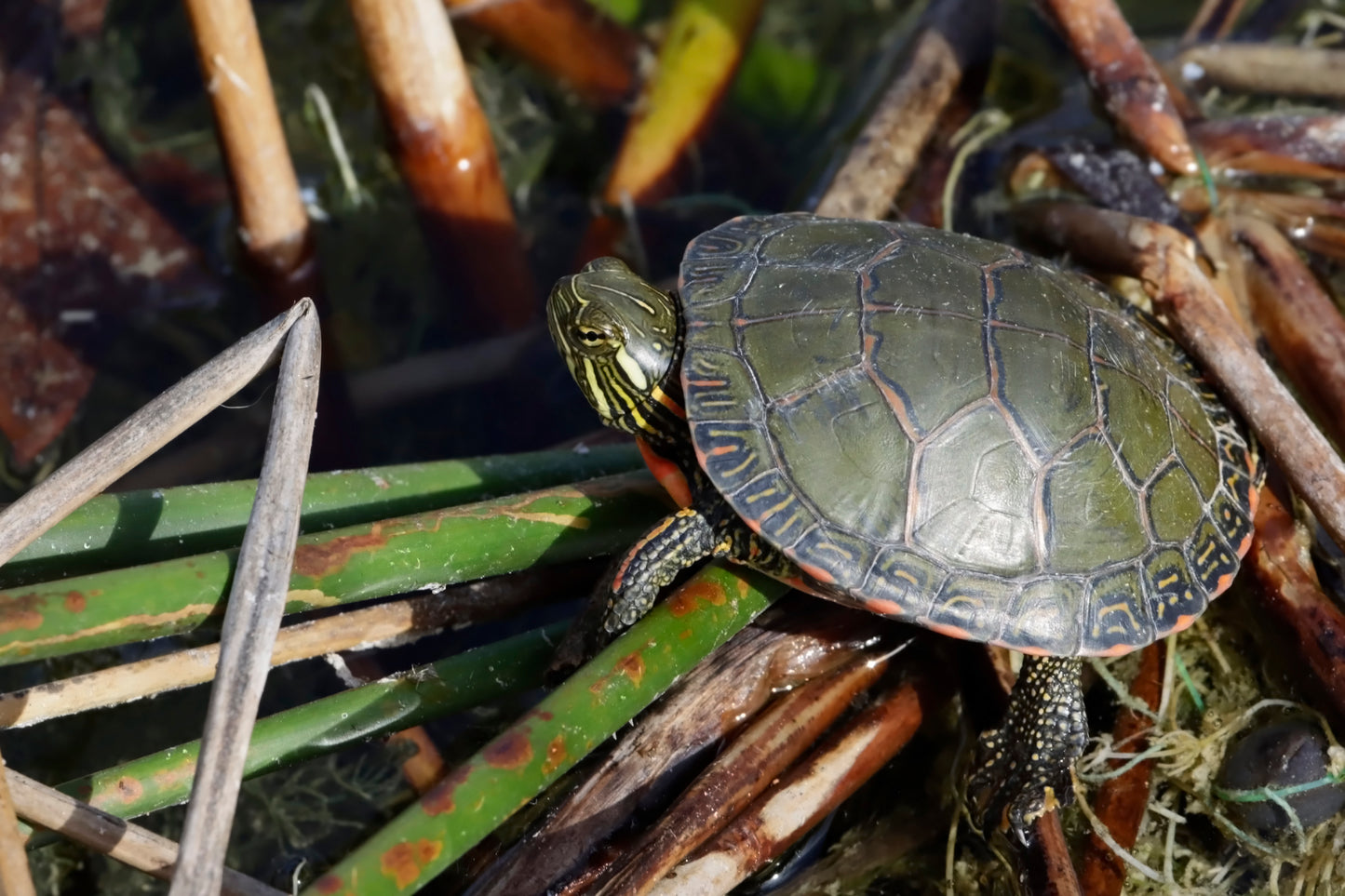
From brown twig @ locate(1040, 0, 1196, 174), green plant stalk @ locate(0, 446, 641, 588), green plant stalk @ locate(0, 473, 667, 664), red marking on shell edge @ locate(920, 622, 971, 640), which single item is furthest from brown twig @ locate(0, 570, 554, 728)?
brown twig @ locate(1040, 0, 1196, 174)

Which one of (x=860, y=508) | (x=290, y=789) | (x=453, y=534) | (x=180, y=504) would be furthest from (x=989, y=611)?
(x=290, y=789)

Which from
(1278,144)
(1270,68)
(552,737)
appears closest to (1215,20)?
(1270,68)

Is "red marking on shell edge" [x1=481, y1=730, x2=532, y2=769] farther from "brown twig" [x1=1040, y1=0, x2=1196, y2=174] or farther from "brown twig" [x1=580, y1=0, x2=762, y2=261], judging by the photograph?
"brown twig" [x1=1040, y1=0, x2=1196, y2=174]

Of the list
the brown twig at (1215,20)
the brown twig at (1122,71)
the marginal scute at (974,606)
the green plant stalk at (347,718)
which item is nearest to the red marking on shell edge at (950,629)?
the marginal scute at (974,606)

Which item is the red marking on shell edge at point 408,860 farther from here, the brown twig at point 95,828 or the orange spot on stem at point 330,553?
the orange spot on stem at point 330,553

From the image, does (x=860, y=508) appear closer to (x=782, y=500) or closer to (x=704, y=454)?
(x=782, y=500)
